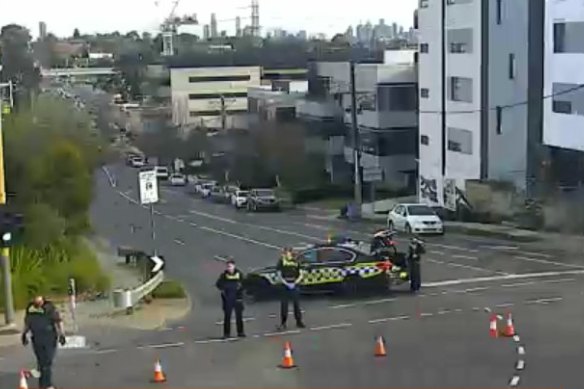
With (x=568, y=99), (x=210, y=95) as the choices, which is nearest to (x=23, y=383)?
(x=568, y=99)

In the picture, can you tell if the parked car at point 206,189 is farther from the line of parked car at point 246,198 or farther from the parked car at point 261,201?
the parked car at point 261,201

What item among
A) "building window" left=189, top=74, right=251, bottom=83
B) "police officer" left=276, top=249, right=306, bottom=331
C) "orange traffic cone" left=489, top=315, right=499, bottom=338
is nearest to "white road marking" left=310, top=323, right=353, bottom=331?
"police officer" left=276, top=249, right=306, bottom=331

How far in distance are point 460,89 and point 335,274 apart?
3323 cm

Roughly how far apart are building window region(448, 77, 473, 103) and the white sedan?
12.5m

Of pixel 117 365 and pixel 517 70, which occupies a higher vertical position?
pixel 517 70

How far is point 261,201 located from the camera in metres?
62.6

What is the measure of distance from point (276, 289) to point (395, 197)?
42822mm

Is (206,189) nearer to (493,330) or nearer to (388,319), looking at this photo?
(388,319)

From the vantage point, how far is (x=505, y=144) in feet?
173

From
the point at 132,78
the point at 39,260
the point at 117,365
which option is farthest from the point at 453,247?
the point at 132,78

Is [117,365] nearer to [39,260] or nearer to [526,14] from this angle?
[39,260]

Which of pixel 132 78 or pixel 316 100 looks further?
pixel 132 78

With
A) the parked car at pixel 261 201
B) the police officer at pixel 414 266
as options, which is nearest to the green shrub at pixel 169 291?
the police officer at pixel 414 266

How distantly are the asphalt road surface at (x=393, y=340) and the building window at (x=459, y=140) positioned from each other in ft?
70.2
